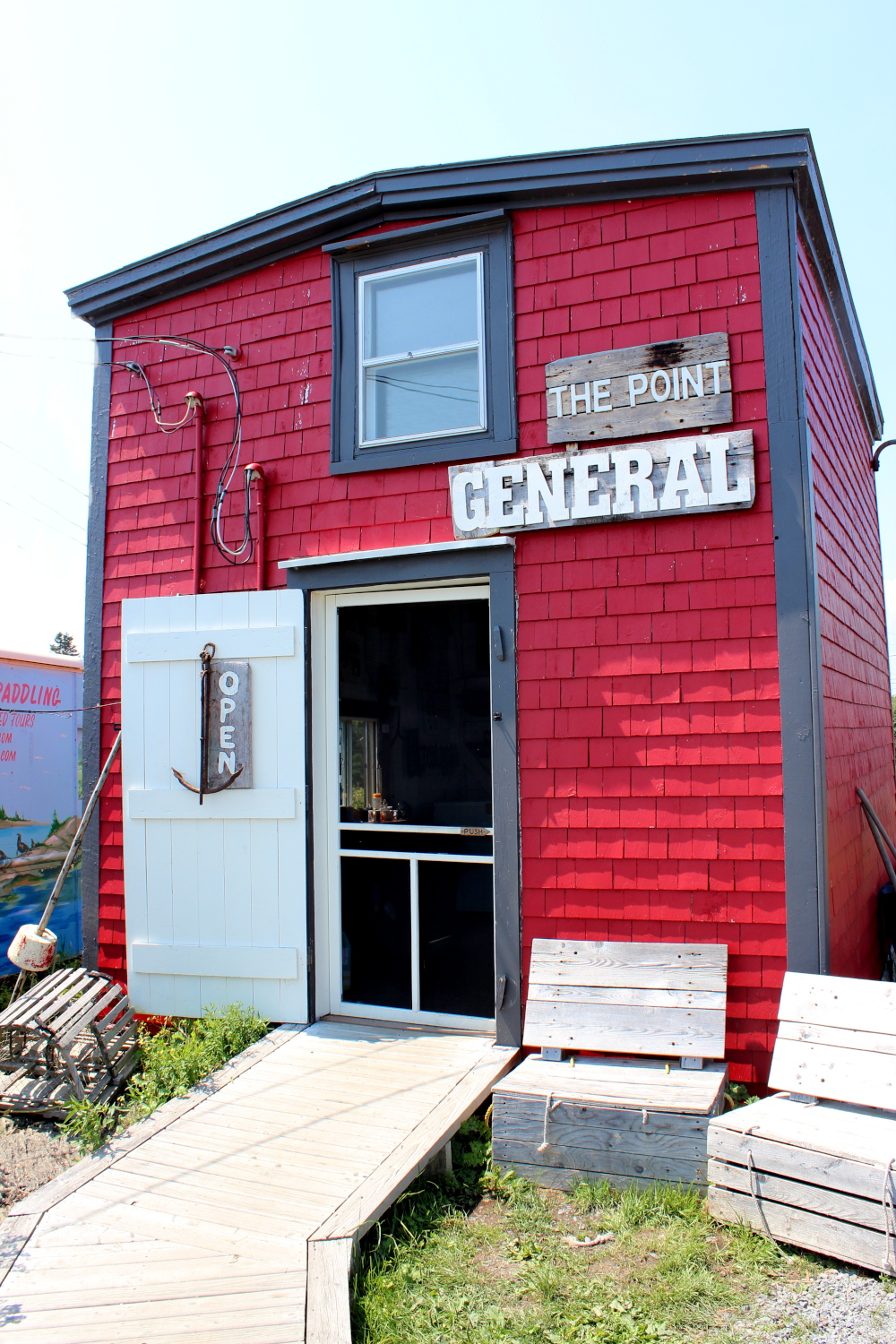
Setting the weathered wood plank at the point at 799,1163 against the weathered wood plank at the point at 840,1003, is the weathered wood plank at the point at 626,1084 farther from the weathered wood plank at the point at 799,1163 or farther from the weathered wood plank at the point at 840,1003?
the weathered wood plank at the point at 840,1003

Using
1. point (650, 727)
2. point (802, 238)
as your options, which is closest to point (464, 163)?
point (802, 238)

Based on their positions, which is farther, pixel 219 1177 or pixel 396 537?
pixel 396 537

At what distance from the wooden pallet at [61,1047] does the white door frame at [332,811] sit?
110 cm

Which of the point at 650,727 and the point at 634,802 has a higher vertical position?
the point at 650,727

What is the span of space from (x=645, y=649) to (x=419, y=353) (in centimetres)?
211

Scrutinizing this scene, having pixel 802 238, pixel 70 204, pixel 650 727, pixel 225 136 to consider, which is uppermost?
pixel 70 204

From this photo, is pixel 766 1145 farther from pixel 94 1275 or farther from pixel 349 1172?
pixel 94 1275

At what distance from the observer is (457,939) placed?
4727 mm

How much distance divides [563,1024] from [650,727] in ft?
4.73

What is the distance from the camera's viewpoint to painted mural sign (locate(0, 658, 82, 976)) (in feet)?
22.3

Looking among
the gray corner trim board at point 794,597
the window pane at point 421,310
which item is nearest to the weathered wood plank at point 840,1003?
the gray corner trim board at point 794,597

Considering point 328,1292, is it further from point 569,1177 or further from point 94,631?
point 94,631

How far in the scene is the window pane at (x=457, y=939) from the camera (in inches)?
184

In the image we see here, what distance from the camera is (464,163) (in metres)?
4.69
